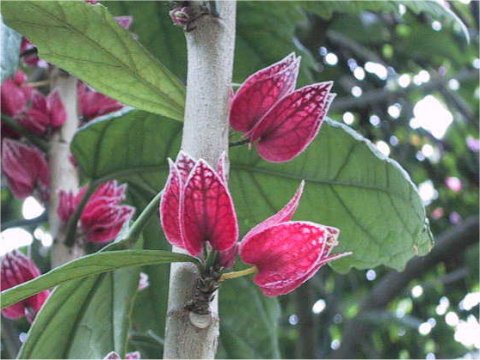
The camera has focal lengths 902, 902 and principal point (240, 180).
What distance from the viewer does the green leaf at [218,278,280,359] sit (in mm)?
908

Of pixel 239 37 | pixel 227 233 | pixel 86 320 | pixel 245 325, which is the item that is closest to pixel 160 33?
pixel 239 37

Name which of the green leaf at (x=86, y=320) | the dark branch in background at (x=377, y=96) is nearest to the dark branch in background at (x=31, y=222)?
the green leaf at (x=86, y=320)

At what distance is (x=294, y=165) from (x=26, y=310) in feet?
0.82

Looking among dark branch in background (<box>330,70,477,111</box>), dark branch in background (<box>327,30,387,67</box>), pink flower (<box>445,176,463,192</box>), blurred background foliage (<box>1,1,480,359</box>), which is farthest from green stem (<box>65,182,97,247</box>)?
pink flower (<box>445,176,463,192</box>)

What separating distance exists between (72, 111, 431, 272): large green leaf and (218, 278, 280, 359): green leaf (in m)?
0.18

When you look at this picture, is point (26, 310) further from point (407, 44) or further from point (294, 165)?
point (407, 44)

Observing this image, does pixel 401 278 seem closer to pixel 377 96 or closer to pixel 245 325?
pixel 377 96

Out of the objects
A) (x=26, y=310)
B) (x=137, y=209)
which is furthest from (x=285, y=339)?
(x=26, y=310)

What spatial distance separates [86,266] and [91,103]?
46 cm

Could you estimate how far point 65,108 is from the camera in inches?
34.5

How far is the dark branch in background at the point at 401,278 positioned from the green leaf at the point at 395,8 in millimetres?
1125

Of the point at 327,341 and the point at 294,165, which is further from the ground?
the point at 294,165

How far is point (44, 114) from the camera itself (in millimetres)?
862

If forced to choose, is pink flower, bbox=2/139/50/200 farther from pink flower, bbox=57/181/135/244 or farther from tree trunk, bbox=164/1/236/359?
tree trunk, bbox=164/1/236/359
